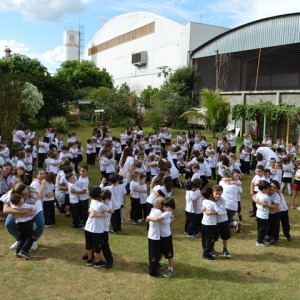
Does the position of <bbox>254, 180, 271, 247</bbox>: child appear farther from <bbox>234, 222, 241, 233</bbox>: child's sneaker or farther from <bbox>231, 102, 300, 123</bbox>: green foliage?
<bbox>231, 102, 300, 123</bbox>: green foliage

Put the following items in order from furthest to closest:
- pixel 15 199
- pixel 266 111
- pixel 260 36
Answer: pixel 260 36 < pixel 266 111 < pixel 15 199

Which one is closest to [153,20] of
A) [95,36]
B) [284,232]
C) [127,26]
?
[127,26]

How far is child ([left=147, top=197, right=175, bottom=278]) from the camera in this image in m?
5.41

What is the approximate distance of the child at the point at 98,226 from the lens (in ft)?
18.4

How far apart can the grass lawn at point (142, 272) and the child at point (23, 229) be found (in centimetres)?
16

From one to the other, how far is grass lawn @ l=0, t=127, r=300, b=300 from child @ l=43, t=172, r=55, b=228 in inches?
13.0

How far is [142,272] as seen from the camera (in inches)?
225

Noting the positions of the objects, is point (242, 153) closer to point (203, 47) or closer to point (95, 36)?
point (203, 47)

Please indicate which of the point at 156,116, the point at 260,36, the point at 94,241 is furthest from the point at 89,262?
the point at 260,36

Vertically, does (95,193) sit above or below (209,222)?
above

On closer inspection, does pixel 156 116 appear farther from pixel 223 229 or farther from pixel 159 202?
pixel 159 202

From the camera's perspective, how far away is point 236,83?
26.9 meters

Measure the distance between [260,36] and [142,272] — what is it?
1999cm

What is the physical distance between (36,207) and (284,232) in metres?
4.72
